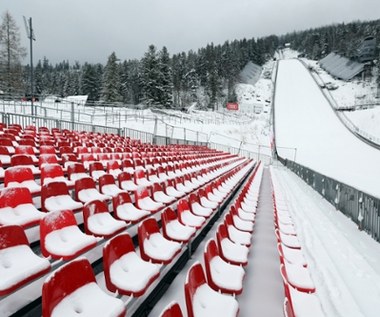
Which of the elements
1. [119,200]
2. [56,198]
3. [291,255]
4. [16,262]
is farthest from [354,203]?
[16,262]

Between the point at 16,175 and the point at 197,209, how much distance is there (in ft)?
9.83

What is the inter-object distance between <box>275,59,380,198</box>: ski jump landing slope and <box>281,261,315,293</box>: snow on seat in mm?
5519

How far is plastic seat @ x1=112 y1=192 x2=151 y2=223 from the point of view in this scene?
4.10 m

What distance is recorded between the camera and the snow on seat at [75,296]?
185cm

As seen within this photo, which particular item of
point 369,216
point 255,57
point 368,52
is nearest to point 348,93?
point 368,52

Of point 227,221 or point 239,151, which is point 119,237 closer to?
point 227,221

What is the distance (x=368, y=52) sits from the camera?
257ft

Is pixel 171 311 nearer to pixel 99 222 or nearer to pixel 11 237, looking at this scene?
pixel 11 237

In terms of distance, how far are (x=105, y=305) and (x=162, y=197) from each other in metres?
3.52

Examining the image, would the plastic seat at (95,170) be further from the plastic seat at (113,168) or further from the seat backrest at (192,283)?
the seat backrest at (192,283)

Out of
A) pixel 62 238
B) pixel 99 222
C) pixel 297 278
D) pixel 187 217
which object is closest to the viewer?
pixel 62 238

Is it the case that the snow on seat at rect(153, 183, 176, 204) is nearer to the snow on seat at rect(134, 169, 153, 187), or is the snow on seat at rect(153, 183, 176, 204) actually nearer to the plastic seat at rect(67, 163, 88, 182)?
the snow on seat at rect(134, 169, 153, 187)

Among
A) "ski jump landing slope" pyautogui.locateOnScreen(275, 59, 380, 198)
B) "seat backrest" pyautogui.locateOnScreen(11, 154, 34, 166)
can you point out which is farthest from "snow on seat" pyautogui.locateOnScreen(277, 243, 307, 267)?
"ski jump landing slope" pyautogui.locateOnScreen(275, 59, 380, 198)

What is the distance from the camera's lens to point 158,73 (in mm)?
49250
